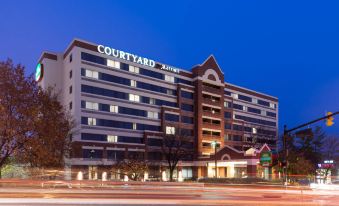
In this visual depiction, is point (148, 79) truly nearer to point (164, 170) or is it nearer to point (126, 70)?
point (126, 70)

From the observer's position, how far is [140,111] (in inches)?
3669

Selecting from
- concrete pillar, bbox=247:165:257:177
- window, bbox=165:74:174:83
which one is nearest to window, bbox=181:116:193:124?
window, bbox=165:74:174:83

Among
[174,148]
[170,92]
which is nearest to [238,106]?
[170,92]

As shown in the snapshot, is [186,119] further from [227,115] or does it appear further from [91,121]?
[91,121]

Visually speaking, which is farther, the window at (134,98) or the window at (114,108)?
the window at (134,98)

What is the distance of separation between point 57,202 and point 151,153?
7093 cm

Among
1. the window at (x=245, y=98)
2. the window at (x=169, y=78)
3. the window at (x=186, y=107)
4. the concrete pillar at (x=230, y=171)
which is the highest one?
the window at (x=169, y=78)

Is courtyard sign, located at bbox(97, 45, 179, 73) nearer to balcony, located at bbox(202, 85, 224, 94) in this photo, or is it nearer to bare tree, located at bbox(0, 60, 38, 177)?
balcony, located at bbox(202, 85, 224, 94)

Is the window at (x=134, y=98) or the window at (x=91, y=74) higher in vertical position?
the window at (x=91, y=74)

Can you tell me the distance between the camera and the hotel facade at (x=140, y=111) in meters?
81.5

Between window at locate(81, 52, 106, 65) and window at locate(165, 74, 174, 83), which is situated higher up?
window at locate(81, 52, 106, 65)

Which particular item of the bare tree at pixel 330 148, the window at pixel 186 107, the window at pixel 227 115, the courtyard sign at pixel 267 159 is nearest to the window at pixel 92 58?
the window at pixel 186 107

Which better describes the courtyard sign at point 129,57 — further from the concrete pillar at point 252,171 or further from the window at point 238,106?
the concrete pillar at point 252,171

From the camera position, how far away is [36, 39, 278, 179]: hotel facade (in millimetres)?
81500
